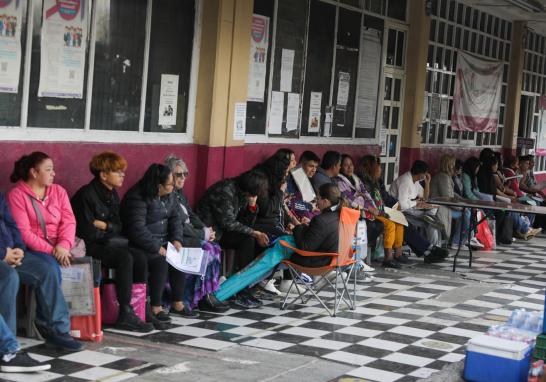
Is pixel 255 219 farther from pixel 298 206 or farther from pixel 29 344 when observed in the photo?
pixel 29 344

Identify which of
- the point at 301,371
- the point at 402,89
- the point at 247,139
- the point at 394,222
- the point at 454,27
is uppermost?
the point at 454,27

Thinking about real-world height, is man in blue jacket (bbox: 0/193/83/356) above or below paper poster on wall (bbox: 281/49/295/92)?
below

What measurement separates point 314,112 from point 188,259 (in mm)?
4615

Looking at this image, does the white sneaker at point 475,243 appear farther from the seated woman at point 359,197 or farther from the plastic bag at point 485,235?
the seated woman at point 359,197

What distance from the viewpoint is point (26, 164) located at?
721cm

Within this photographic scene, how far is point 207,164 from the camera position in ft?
32.6

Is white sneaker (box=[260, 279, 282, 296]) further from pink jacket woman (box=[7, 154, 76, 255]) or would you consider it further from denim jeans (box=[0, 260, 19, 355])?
denim jeans (box=[0, 260, 19, 355])

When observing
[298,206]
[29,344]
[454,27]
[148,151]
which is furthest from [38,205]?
[454,27]

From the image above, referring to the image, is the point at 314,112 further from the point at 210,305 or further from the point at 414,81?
the point at 210,305

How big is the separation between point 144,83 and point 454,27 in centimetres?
861

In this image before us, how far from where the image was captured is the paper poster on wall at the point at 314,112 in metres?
12.5

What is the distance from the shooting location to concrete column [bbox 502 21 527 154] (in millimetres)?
19453

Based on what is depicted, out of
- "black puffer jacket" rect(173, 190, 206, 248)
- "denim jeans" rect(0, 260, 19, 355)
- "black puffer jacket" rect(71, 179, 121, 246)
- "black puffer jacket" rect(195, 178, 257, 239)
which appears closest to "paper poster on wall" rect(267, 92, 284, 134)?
"black puffer jacket" rect(195, 178, 257, 239)

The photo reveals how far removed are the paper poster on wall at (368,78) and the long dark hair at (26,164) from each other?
7.12 meters
